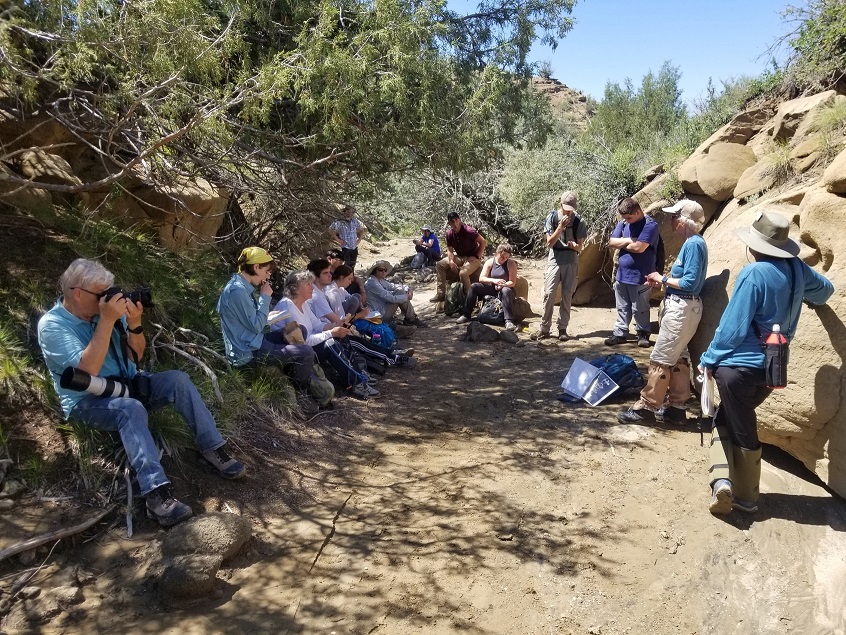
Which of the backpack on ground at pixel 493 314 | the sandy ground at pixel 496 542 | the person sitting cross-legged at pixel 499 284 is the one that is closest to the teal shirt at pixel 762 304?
the sandy ground at pixel 496 542

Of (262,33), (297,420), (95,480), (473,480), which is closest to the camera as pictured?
(95,480)

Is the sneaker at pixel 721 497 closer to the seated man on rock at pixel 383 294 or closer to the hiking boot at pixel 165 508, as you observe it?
the hiking boot at pixel 165 508

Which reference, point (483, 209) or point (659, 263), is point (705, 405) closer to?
point (659, 263)

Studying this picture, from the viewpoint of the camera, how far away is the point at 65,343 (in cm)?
329

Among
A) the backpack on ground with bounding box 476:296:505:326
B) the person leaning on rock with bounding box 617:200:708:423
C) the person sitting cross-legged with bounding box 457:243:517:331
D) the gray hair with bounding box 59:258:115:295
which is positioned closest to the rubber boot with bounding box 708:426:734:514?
the person leaning on rock with bounding box 617:200:708:423

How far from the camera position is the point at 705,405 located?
13.0 ft

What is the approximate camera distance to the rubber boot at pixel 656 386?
188 inches

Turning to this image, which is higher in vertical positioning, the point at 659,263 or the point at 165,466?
the point at 659,263

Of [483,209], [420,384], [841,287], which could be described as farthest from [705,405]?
[483,209]

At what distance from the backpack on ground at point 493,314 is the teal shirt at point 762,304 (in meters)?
4.71

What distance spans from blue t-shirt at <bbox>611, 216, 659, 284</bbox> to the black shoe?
2325 mm

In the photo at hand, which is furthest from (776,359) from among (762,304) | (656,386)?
(656,386)

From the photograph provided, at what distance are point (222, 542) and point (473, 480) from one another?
1733 mm

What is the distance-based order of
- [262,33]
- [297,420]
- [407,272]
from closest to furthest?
[297,420]
[262,33]
[407,272]
